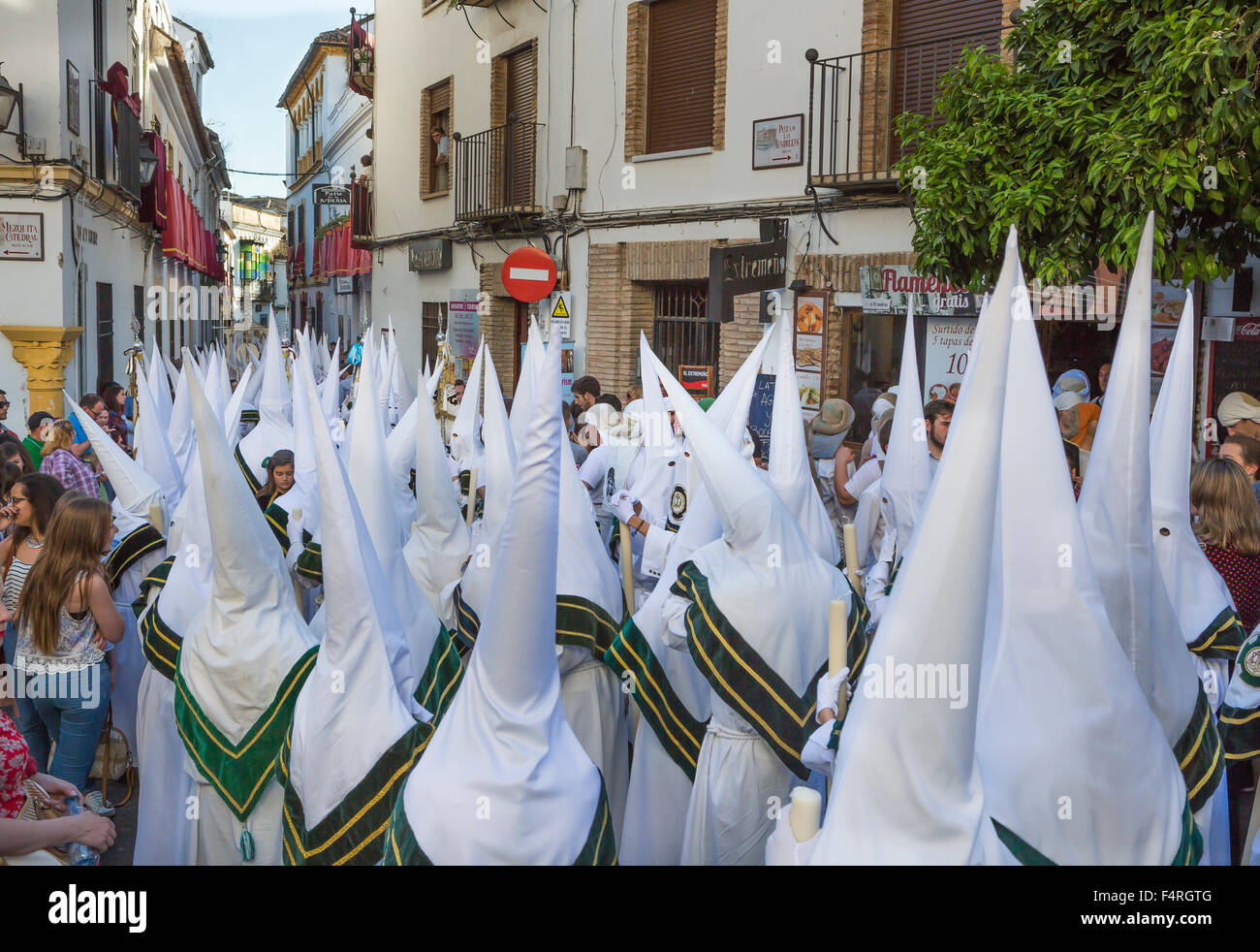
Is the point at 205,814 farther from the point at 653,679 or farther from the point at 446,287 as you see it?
the point at 446,287

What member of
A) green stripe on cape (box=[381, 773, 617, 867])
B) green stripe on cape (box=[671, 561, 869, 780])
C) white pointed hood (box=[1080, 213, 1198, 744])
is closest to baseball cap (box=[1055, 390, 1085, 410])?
green stripe on cape (box=[671, 561, 869, 780])

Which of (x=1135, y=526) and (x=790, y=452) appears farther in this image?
(x=790, y=452)

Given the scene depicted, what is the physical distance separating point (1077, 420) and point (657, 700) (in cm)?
425

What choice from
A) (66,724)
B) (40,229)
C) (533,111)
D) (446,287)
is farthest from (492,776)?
(446,287)

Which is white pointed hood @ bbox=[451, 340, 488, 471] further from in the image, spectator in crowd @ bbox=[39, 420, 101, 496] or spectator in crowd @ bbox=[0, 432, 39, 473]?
spectator in crowd @ bbox=[0, 432, 39, 473]

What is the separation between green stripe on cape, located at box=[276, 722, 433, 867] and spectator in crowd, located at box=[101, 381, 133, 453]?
281 inches

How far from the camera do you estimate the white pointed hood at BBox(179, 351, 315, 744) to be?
153 inches

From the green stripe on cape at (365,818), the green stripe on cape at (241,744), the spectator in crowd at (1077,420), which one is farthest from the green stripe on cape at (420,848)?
the spectator in crowd at (1077,420)

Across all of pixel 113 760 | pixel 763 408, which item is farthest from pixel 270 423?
pixel 763 408

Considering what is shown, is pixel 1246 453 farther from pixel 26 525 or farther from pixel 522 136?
pixel 522 136

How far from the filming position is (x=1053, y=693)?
2.86 meters

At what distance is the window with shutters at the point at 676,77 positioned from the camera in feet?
43.6

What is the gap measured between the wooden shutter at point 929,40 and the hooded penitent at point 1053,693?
26.5ft
